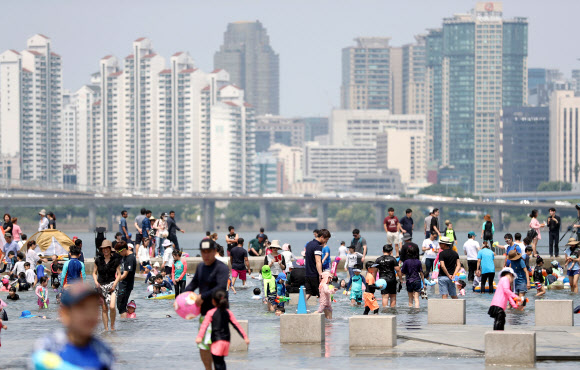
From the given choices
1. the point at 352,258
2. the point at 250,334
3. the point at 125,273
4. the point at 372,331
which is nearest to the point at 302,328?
the point at 372,331

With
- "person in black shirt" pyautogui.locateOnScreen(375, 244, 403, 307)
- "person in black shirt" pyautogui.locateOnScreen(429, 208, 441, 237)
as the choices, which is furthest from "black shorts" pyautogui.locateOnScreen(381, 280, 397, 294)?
"person in black shirt" pyautogui.locateOnScreen(429, 208, 441, 237)

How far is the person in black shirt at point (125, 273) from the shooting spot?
2132 cm

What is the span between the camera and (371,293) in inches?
888

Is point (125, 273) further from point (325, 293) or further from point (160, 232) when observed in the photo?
point (160, 232)

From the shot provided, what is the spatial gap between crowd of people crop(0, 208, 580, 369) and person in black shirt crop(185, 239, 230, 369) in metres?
0.01

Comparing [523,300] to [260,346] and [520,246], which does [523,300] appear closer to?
[260,346]

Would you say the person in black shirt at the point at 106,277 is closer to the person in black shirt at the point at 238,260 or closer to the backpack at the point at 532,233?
the person in black shirt at the point at 238,260

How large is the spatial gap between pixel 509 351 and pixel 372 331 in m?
2.62

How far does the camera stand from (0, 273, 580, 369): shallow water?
1678cm

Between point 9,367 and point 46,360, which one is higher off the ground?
point 46,360

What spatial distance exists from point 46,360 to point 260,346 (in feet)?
34.3

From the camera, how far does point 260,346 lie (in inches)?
734

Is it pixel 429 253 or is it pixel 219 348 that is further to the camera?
pixel 429 253

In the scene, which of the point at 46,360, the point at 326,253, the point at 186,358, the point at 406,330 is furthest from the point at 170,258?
the point at 46,360
